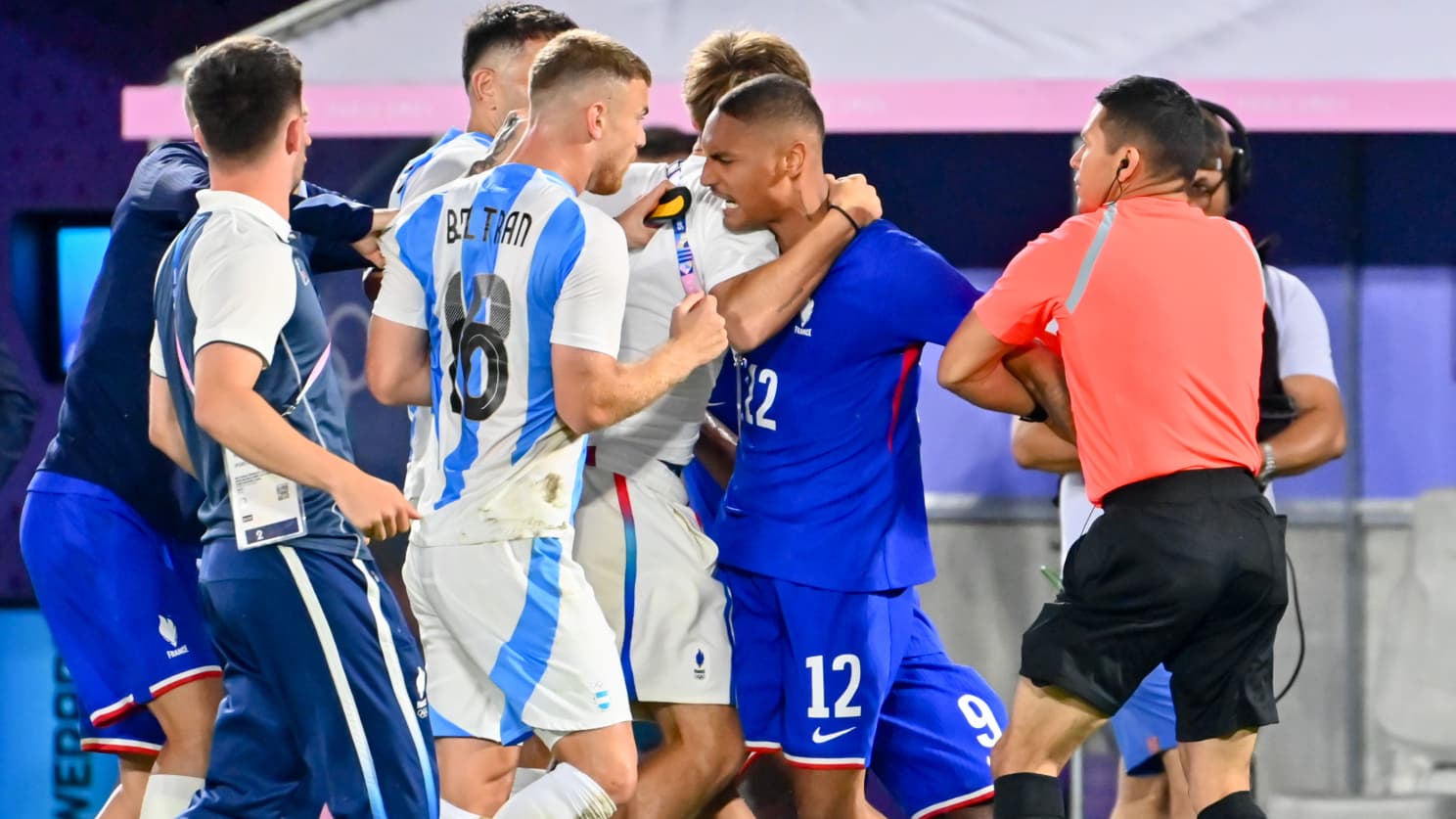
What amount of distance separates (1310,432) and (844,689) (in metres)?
1.38

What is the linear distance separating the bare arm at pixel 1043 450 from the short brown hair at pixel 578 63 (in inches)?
56.3

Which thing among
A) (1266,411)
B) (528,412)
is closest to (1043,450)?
(1266,411)

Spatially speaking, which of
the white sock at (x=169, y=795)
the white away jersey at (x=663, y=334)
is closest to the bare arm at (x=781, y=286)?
the white away jersey at (x=663, y=334)

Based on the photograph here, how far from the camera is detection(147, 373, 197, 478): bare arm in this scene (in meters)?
3.59

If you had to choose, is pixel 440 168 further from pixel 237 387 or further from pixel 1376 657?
pixel 1376 657

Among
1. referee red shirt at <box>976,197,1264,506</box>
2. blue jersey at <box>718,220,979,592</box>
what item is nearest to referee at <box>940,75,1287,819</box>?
referee red shirt at <box>976,197,1264,506</box>

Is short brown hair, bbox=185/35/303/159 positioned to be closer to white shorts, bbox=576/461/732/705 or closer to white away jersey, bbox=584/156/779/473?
white away jersey, bbox=584/156/779/473

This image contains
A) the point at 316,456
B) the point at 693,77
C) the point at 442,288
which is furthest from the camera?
the point at 693,77

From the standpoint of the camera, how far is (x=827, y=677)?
363 cm

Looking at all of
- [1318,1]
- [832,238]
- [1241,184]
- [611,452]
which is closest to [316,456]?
[611,452]

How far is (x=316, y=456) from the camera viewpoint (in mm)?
3121

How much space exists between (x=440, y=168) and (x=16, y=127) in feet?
12.7

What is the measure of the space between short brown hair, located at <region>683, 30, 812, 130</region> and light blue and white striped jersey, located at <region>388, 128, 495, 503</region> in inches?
19.1

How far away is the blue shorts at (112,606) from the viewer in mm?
3760
